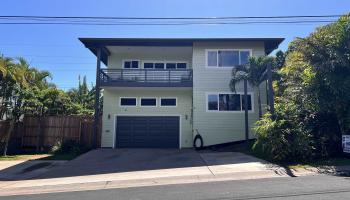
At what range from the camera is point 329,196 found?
6.74 metres

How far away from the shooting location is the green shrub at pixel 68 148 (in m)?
18.6

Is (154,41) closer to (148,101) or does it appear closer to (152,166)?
(148,101)

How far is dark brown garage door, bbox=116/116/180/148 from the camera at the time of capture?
2122 cm

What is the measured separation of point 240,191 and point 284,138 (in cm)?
566

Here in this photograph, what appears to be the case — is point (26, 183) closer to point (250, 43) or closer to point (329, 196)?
point (329, 196)

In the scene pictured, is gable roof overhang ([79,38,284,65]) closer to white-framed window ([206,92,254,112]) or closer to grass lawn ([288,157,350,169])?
white-framed window ([206,92,254,112])

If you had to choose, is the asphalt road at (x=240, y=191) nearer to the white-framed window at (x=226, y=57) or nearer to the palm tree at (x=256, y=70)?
the palm tree at (x=256, y=70)

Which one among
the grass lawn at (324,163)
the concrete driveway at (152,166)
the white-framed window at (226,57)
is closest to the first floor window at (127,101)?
the white-framed window at (226,57)

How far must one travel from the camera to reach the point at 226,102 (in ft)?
68.1

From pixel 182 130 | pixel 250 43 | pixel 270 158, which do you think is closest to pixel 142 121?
pixel 182 130

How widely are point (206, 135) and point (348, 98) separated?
9.43 metres

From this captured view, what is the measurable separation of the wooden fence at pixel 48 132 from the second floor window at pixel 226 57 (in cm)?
927

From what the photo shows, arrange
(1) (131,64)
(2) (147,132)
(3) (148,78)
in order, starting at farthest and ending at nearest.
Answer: (1) (131,64), (2) (147,132), (3) (148,78)

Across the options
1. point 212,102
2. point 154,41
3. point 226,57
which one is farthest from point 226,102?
point 154,41
